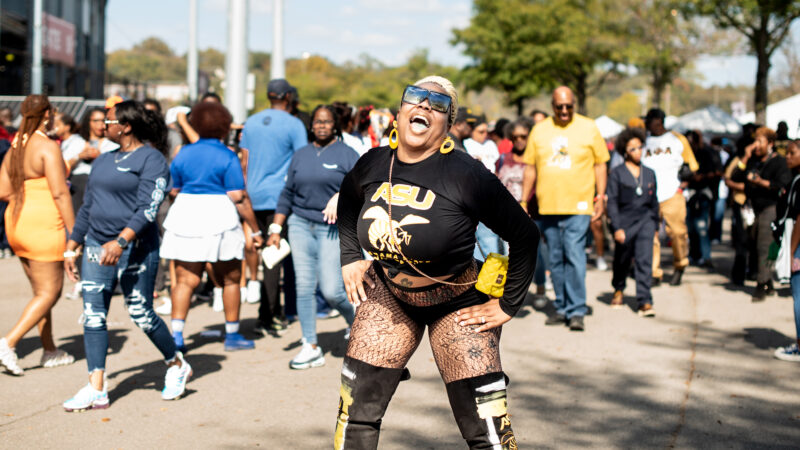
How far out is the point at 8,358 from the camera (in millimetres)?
6414

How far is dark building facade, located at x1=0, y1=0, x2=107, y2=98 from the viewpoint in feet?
97.2

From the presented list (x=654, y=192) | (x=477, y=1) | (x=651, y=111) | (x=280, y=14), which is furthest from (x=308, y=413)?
(x=477, y=1)

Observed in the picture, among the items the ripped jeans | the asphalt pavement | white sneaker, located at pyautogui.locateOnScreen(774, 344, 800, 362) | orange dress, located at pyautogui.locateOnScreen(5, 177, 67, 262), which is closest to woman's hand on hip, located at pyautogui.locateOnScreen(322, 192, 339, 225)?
the asphalt pavement

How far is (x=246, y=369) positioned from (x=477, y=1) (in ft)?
154

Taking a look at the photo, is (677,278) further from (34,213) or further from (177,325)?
(34,213)

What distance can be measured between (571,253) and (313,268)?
2730mm

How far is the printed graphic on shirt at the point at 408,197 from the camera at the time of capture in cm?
357

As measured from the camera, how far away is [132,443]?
502cm

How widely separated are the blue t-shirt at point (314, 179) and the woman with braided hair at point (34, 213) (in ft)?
5.35

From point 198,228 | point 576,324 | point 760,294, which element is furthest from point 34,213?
point 760,294

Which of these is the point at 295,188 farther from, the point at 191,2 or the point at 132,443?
the point at 191,2

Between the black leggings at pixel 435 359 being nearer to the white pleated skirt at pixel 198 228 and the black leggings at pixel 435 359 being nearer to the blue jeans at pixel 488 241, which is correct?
the white pleated skirt at pixel 198 228

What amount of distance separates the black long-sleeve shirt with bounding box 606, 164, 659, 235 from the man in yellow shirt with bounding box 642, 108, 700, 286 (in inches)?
61.4

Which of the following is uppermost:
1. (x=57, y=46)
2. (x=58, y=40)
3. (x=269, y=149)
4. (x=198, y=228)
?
(x=58, y=40)
